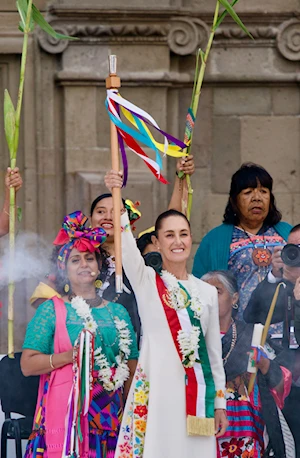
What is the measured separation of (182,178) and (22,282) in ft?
5.28

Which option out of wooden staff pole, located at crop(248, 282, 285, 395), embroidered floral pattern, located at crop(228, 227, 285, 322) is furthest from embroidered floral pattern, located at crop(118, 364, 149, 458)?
embroidered floral pattern, located at crop(228, 227, 285, 322)

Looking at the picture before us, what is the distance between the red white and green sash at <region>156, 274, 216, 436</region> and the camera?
19.3 feet

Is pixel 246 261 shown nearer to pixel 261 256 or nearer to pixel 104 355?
pixel 261 256

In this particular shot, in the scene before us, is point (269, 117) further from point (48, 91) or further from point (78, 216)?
point (78, 216)

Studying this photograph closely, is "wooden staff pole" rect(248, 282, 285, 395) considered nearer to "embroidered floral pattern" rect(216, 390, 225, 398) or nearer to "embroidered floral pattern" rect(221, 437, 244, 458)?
"embroidered floral pattern" rect(221, 437, 244, 458)

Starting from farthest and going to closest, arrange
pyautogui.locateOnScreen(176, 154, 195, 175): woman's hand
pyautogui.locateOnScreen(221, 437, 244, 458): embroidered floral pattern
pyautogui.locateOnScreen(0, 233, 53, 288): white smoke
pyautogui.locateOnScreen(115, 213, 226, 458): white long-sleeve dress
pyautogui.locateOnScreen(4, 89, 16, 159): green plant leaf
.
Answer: pyautogui.locateOnScreen(0, 233, 53, 288): white smoke, pyautogui.locateOnScreen(176, 154, 195, 175): woman's hand, pyautogui.locateOnScreen(4, 89, 16, 159): green plant leaf, pyautogui.locateOnScreen(221, 437, 244, 458): embroidered floral pattern, pyautogui.locateOnScreen(115, 213, 226, 458): white long-sleeve dress

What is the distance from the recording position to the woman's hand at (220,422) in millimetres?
5992

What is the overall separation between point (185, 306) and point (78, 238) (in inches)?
25.1

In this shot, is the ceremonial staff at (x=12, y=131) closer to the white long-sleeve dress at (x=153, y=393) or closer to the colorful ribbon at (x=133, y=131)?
the colorful ribbon at (x=133, y=131)

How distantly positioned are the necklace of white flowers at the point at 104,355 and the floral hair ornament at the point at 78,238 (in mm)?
232

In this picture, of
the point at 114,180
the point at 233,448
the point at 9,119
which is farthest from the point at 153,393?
the point at 9,119

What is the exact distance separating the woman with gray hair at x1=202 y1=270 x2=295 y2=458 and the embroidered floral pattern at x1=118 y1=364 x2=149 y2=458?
1.94 feet

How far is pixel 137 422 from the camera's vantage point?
5.89 meters

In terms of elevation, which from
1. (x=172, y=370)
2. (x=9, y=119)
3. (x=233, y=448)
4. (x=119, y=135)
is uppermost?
(x=9, y=119)
